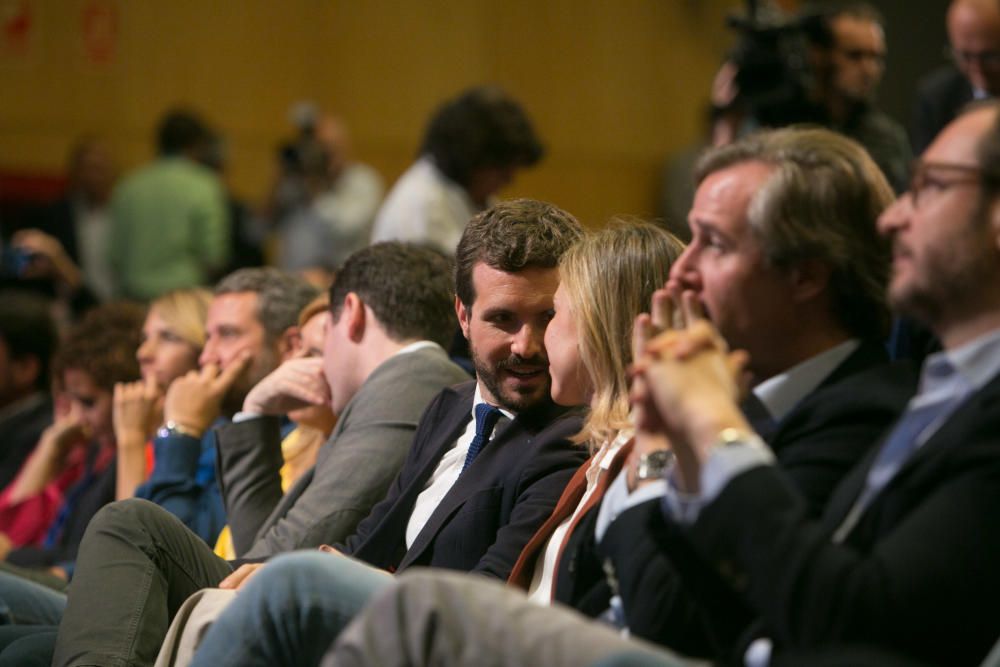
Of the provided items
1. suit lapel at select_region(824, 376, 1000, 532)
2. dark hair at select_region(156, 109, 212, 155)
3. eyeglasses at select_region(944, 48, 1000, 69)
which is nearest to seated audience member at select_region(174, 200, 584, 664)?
suit lapel at select_region(824, 376, 1000, 532)

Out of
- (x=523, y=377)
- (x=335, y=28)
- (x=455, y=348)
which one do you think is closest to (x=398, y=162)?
(x=335, y=28)

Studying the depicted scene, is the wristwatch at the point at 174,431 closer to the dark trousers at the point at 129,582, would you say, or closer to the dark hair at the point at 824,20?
the dark trousers at the point at 129,582

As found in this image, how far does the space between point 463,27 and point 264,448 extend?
17.2ft

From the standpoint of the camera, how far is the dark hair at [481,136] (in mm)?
4160

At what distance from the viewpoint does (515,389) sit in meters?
2.42

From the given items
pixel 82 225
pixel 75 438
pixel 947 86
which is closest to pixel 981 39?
pixel 947 86

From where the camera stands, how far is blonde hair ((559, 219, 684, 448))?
2121mm

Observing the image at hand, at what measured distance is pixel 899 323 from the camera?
98.6 inches

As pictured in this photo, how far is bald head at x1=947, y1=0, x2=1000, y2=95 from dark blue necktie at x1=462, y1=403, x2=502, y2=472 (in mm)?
1501

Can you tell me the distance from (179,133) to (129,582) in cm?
397

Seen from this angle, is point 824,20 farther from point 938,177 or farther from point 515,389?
point 938,177

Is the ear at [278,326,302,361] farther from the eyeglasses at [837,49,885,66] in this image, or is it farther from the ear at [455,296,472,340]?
the eyeglasses at [837,49,885,66]

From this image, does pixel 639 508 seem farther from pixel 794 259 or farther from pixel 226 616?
pixel 226 616

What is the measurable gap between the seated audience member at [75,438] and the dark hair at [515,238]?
1416 millimetres
